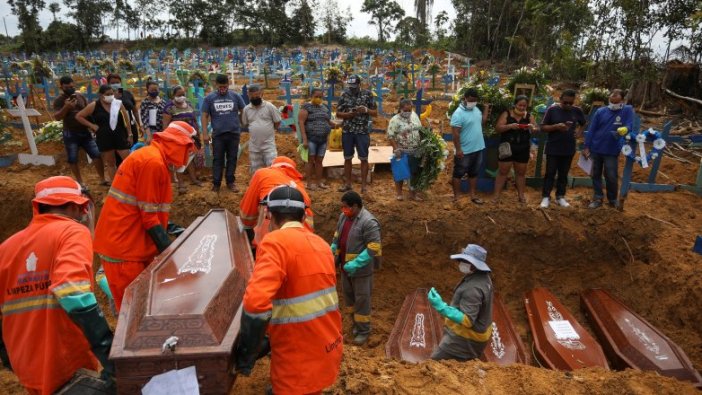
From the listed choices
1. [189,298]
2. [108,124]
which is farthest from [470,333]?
[108,124]

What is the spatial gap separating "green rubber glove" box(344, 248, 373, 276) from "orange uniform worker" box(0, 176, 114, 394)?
2.38m

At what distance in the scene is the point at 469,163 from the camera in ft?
19.9

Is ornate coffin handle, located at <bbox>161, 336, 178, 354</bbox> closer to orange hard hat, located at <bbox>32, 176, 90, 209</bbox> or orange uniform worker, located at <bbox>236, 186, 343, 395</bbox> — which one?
orange uniform worker, located at <bbox>236, 186, 343, 395</bbox>

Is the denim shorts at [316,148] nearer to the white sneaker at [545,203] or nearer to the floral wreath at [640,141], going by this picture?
the white sneaker at [545,203]

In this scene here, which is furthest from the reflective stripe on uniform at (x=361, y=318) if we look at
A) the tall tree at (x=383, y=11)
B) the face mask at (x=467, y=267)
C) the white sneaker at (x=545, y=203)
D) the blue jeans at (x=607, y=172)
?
the tall tree at (x=383, y=11)

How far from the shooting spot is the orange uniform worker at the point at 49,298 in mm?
1952

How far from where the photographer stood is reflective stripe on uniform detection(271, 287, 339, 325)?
2.07 meters

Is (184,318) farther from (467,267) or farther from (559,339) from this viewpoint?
(559,339)

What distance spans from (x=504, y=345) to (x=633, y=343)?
132 centimetres

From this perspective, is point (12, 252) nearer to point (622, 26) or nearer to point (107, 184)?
point (107, 184)

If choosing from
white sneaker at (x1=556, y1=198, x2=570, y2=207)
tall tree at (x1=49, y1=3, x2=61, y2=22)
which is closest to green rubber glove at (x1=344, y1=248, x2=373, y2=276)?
white sneaker at (x1=556, y1=198, x2=570, y2=207)

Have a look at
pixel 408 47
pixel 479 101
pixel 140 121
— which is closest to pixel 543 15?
pixel 408 47

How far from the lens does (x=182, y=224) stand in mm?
6070

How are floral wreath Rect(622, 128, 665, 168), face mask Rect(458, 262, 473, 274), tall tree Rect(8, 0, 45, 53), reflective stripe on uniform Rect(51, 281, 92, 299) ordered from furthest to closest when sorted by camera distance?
1. tall tree Rect(8, 0, 45, 53)
2. floral wreath Rect(622, 128, 665, 168)
3. face mask Rect(458, 262, 473, 274)
4. reflective stripe on uniform Rect(51, 281, 92, 299)
